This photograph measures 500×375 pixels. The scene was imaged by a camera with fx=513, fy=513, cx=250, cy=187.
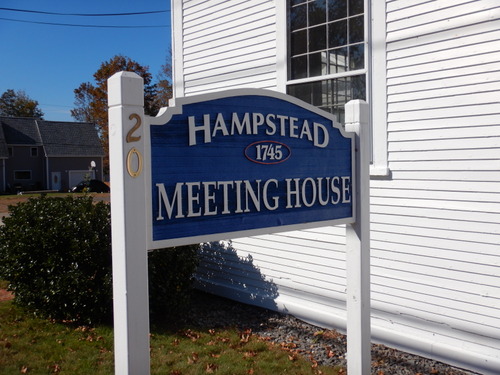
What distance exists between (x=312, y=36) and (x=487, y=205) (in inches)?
111

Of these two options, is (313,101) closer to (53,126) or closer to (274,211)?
(274,211)

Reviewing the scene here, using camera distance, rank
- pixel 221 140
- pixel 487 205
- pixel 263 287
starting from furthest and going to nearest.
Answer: pixel 263 287 < pixel 487 205 < pixel 221 140

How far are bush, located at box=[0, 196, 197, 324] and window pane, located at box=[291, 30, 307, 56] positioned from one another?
275cm

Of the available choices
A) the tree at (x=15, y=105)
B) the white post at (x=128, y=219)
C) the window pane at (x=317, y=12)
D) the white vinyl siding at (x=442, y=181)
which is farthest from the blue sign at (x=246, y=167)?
the tree at (x=15, y=105)

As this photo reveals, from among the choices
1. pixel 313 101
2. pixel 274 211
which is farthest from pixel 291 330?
pixel 274 211

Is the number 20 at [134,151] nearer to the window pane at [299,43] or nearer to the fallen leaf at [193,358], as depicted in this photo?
the fallen leaf at [193,358]

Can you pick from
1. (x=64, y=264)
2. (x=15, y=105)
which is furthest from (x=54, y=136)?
(x=64, y=264)

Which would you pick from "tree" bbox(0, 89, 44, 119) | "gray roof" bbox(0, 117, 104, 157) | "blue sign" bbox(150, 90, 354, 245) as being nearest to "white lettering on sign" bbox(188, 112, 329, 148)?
"blue sign" bbox(150, 90, 354, 245)

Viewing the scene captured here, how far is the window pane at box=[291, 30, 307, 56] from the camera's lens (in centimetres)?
616

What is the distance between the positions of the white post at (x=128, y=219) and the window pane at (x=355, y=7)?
3755 mm

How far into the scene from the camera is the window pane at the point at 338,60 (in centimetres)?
578

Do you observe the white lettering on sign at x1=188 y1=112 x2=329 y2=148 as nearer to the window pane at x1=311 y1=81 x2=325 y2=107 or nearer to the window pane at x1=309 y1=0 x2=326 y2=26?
the window pane at x1=311 y1=81 x2=325 y2=107

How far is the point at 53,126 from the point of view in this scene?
4644 cm

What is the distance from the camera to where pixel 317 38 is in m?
6.02
